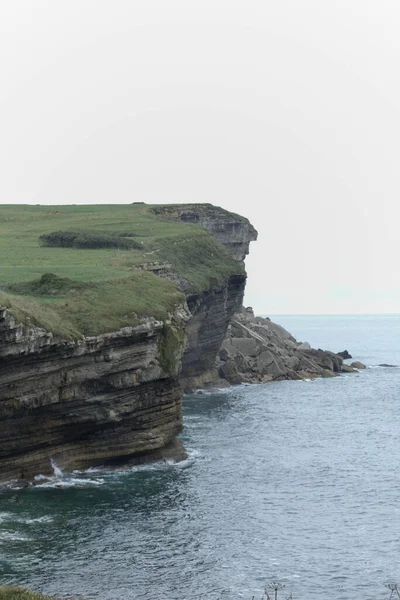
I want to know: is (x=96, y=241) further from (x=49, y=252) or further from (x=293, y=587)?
(x=293, y=587)

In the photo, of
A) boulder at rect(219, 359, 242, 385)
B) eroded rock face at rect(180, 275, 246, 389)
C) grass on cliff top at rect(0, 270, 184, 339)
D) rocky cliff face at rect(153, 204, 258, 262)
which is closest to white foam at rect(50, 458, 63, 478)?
grass on cliff top at rect(0, 270, 184, 339)

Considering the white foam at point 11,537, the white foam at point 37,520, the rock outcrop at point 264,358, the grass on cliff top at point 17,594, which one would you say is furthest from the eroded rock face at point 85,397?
the rock outcrop at point 264,358

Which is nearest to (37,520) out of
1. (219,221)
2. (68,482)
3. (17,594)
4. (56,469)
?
(68,482)

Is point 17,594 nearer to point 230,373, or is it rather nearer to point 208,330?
point 208,330

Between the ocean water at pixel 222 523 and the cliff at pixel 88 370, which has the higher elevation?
the cliff at pixel 88 370

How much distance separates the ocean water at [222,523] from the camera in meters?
40.8

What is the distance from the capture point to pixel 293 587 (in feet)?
132

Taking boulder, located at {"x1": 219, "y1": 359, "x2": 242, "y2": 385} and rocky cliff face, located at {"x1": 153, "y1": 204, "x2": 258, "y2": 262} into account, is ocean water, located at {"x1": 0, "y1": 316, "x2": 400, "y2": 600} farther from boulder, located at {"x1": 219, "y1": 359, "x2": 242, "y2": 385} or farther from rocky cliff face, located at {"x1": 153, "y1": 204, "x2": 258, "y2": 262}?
rocky cliff face, located at {"x1": 153, "y1": 204, "x2": 258, "y2": 262}

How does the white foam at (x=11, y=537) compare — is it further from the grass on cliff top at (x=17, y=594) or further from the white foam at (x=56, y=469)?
the white foam at (x=56, y=469)

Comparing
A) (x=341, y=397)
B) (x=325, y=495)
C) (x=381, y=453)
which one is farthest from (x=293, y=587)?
(x=341, y=397)

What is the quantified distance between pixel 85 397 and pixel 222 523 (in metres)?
11.9

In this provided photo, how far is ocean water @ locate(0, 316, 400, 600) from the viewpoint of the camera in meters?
40.8

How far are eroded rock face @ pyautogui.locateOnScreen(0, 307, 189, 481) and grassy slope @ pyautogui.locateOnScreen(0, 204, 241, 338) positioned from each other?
4.35 ft

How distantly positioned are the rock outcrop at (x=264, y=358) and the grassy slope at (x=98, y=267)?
1609cm
